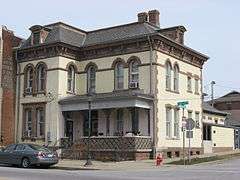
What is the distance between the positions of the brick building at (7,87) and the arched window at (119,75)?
366 inches

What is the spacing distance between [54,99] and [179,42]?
10.8 m

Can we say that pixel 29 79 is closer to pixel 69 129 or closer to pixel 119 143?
pixel 69 129

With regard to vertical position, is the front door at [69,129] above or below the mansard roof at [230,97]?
below

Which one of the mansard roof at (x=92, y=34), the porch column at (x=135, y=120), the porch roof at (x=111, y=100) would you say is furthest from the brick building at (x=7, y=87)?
the porch column at (x=135, y=120)

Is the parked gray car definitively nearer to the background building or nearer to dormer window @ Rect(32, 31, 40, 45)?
dormer window @ Rect(32, 31, 40, 45)

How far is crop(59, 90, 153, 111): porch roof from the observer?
3328 cm

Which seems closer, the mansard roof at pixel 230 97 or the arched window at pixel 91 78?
the arched window at pixel 91 78

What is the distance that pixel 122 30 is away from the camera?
127 feet

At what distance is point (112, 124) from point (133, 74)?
13.5 ft

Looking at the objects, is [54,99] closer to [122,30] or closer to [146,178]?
[122,30]

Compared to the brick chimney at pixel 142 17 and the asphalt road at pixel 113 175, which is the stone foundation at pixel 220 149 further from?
the asphalt road at pixel 113 175

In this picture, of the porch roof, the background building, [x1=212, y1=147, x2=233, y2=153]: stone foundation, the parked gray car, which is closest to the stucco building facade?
the porch roof

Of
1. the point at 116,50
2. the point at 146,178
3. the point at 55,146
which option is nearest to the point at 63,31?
the point at 116,50

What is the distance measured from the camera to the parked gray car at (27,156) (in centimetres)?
2619
